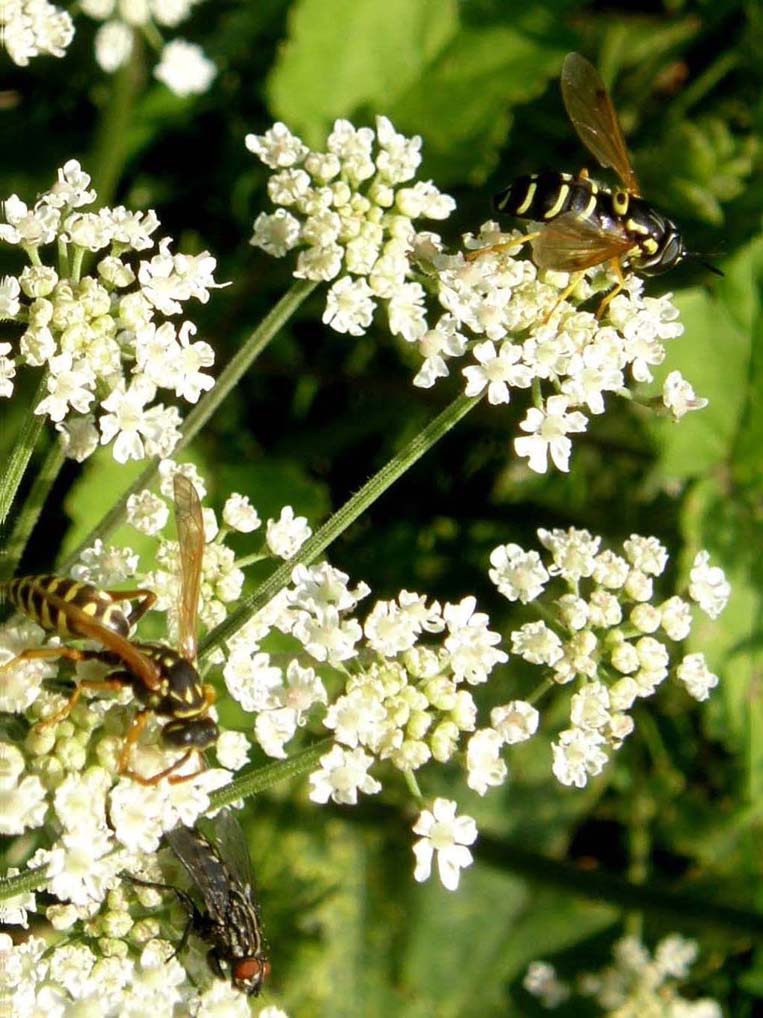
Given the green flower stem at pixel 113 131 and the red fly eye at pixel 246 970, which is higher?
the green flower stem at pixel 113 131

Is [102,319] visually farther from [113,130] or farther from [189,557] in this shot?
[113,130]

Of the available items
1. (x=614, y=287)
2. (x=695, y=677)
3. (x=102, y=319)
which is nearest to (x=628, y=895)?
(x=695, y=677)

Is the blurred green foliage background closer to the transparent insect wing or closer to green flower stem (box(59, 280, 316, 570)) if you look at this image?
green flower stem (box(59, 280, 316, 570))

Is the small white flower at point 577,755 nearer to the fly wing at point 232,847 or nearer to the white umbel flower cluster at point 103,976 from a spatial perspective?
the fly wing at point 232,847

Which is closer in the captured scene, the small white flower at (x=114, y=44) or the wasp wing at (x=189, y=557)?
the wasp wing at (x=189, y=557)

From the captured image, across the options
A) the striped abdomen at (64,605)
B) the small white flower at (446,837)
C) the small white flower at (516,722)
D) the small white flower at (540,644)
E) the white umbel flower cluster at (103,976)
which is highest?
the striped abdomen at (64,605)

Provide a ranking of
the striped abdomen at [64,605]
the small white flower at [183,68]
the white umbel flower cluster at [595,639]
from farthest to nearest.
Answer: the small white flower at [183,68]
the white umbel flower cluster at [595,639]
the striped abdomen at [64,605]

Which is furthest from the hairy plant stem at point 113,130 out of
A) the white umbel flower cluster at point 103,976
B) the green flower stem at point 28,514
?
the white umbel flower cluster at point 103,976

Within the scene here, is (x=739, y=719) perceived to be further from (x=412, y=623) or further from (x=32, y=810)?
(x=32, y=810)
